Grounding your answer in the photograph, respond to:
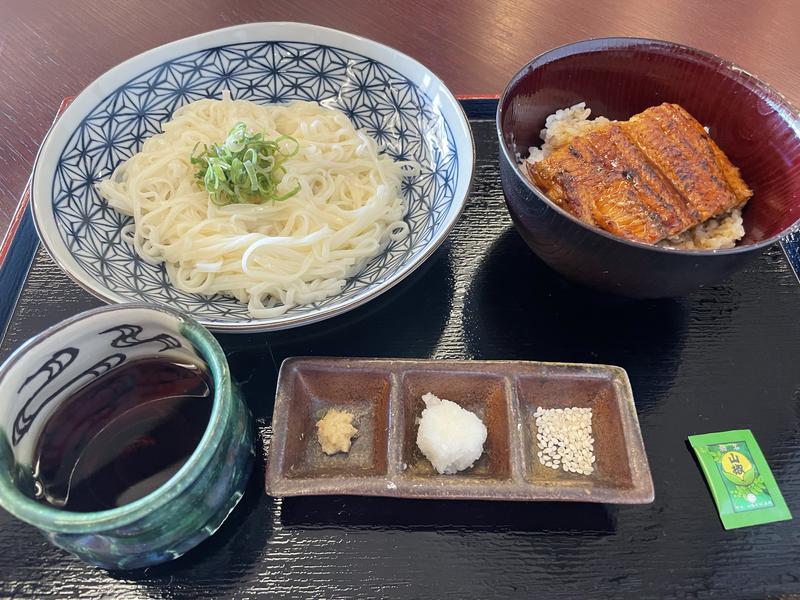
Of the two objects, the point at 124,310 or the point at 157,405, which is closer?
the point at 124,310

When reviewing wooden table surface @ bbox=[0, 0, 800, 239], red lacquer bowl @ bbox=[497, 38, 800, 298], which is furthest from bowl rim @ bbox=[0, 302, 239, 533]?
wooden table surface @ bbox=[0, 0, 800, 239]

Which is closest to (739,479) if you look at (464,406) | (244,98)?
(464,406)

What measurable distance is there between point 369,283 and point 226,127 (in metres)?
0.80

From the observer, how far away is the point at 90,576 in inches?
47.7

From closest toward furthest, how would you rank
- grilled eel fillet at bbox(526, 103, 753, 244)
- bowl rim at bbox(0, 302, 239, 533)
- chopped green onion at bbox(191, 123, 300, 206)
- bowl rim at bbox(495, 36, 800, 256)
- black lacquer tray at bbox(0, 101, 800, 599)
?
bowl rim at bbox(0, 302, 239, 533) → black lacquer tray at bbox(0, 101, 800, 599) → bowl rim at bbox(495, 36, 800, 256) → grilled eel fillet at bbox(526, 103, 753, 244) → chopped green onion at bbox(191, 123, 300, 206)

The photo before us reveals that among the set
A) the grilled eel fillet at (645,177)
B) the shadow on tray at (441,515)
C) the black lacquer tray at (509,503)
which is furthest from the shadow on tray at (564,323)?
the shadow on tray at (441,515)

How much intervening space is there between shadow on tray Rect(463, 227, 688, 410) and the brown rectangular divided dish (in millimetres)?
135

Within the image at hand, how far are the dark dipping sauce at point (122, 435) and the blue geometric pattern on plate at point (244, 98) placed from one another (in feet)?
0.67

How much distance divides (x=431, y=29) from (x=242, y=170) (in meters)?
1.61

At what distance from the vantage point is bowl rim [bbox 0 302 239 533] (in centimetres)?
96

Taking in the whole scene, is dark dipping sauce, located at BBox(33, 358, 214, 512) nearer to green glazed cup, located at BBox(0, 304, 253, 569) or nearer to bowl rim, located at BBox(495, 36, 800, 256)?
green glazed cup, located at BBox(0, 304, 253, 569)

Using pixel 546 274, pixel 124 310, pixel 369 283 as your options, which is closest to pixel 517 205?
pixel 546 274

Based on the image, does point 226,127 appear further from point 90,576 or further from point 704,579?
point 704,579

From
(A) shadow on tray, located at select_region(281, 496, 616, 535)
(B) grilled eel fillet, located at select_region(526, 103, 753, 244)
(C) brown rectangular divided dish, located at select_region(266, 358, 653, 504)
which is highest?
(B) grilled eel fillet, located at select_region(526, 103, 753, 244)
